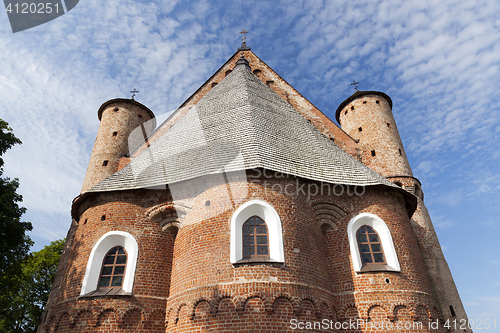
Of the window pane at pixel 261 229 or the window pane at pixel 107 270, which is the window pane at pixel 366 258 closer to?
the window pane at pixel 261 229

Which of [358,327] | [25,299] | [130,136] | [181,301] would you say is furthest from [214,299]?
[25,299]

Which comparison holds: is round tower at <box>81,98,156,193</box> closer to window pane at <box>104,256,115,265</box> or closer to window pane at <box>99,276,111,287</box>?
window pane at <box>104,256,115,265</box>

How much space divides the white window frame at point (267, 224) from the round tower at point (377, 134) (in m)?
10.7

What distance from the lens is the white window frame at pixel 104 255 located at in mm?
10070

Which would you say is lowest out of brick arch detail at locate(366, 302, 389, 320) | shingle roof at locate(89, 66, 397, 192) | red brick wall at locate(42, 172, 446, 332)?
brick arch detail at locate(366, 302, 389, 320)

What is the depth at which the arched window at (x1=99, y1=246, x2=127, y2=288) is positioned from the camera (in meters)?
10.3

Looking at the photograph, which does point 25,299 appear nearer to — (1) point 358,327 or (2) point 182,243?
(2) point 182,243

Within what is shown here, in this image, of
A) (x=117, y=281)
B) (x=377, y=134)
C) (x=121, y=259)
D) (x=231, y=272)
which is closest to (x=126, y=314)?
(x=117, y=281)

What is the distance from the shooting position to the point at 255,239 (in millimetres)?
9648

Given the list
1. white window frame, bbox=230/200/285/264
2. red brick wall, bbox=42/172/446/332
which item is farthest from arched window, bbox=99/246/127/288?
white window frame, bbox=230/200/285/264

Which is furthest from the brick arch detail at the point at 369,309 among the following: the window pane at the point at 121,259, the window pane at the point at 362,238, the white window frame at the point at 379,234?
the window pane at the point at 121,259

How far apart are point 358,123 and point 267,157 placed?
11803mm

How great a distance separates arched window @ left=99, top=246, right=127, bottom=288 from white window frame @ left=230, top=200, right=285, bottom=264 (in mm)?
3919

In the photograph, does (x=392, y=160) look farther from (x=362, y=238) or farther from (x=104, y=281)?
(x=104, y=281)
